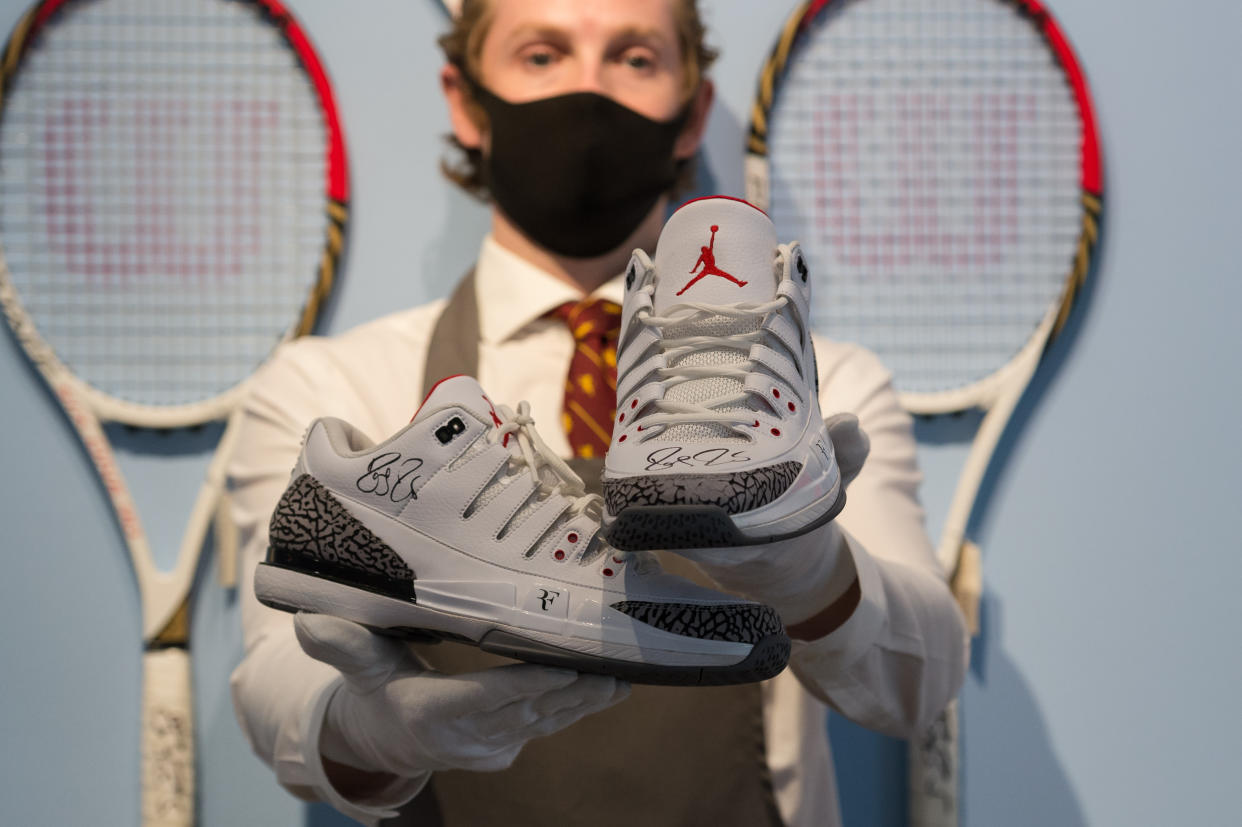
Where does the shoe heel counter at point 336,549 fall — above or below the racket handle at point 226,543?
above

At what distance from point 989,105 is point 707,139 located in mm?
424

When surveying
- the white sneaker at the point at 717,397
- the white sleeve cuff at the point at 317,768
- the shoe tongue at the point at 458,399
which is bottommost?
the white sleeve cuff at the point at 317,768

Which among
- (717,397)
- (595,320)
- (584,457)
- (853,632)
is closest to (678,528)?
(717,397)

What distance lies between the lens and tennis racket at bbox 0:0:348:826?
145 centimetres

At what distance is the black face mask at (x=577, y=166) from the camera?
3.78ft

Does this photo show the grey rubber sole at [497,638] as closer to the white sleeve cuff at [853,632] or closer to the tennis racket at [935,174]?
the white sleeve cuff at [853,632]

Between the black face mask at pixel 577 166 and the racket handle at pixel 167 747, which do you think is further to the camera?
the racket handle at pixel 167 747

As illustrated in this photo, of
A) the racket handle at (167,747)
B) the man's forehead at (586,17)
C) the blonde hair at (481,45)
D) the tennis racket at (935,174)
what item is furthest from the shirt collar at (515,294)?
the racket handle at (167,747)

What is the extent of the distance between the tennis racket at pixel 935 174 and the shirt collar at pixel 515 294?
41 cm

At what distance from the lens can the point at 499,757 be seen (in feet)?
2.49

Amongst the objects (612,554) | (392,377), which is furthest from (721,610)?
(392,377)

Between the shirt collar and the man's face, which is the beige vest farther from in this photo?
the man's face

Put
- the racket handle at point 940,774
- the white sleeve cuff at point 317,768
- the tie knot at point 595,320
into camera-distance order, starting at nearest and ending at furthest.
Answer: the white sleeve cuff at point 317,768 < the tie knot at point 595,320 < the racket handle at point 940,774

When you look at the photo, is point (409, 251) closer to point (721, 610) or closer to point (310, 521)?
point (310, 521)
